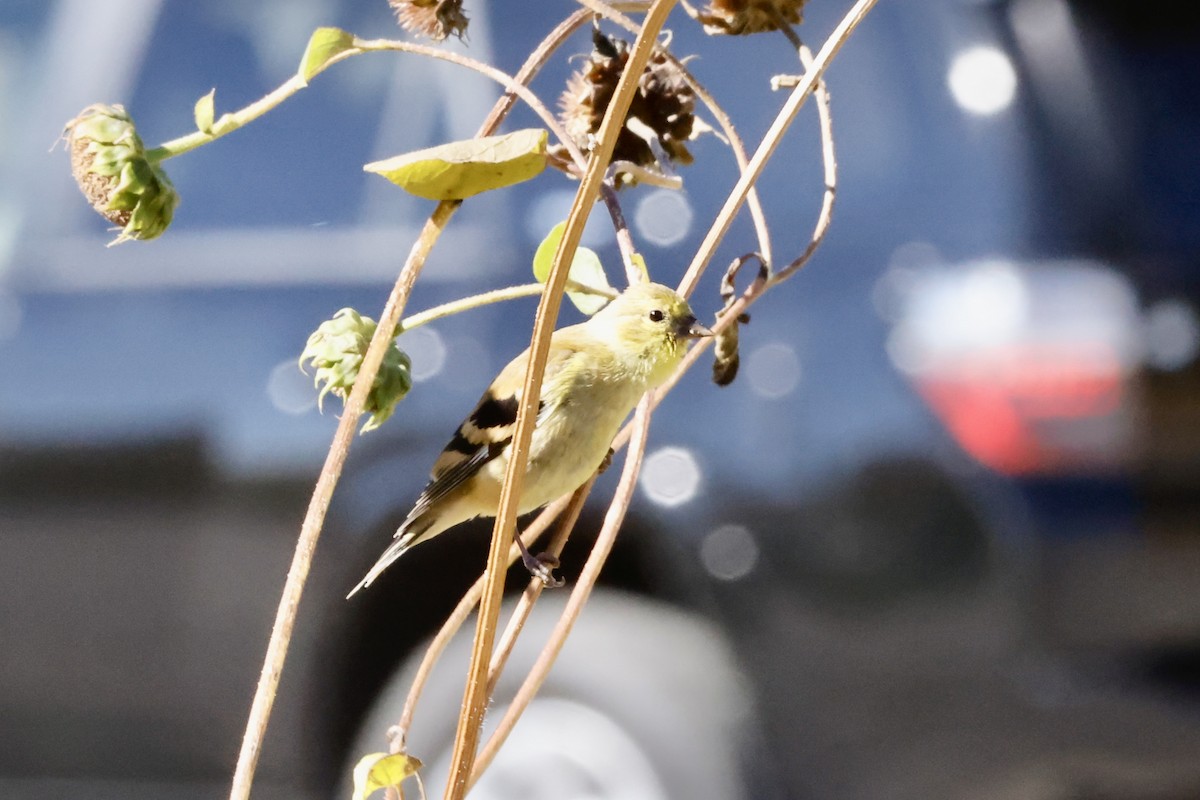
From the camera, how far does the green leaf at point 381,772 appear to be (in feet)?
1.63

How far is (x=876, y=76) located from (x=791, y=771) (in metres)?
1.26

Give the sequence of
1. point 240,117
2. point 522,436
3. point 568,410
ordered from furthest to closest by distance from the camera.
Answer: point 568,410
point 240,117
point 522,436

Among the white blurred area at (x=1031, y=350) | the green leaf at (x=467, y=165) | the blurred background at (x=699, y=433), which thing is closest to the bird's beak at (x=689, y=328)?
the green leaf at (x=467, y=165)

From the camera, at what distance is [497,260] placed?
99.1 inches

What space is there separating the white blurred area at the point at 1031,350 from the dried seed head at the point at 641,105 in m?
1.68

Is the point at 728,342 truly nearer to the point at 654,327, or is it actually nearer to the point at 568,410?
the point at 654,327

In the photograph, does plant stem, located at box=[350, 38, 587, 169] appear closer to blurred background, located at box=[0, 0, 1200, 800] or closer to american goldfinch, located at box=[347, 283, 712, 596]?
american goldfinch, located at box=[347, 283, 712, 596]

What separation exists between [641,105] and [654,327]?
0.13 metres

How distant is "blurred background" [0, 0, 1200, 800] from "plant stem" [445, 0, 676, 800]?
1.75 metres

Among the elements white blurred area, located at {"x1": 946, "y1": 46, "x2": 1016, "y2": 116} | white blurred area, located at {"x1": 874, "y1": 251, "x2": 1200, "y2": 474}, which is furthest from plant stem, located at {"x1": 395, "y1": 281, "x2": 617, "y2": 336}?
white blurred area, located at {"x1": 946, "y1": 46, "x2": 1016, "y2": 116}

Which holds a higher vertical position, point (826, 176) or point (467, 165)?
point (826, 176)

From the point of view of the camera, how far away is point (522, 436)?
43 centimetres

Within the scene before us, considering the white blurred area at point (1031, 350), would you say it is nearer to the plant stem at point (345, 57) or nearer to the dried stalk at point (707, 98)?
the dried stalk at point (707, 98)

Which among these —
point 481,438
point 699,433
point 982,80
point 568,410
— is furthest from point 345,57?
point 982,80
